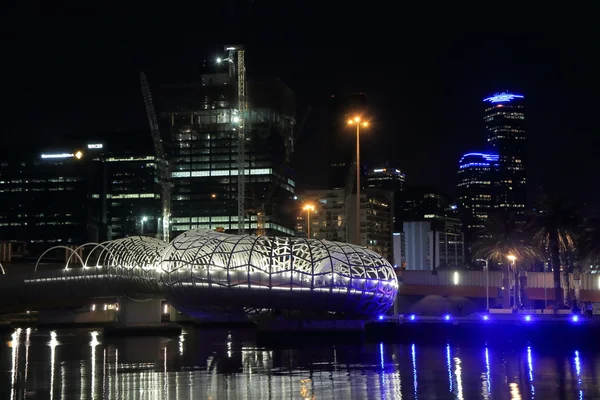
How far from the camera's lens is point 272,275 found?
2450 inches

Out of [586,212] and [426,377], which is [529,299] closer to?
[586,212]

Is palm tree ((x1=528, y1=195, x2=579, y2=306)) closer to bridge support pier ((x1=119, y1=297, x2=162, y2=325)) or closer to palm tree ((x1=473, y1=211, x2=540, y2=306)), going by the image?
palm tree ((x1=473, y1=211, x2=540, y2=306))

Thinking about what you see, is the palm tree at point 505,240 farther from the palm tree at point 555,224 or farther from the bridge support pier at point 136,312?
the bridge support pier at point 136,312

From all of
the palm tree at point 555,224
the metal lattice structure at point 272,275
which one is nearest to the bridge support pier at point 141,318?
the metal lattice structure at point 272,275

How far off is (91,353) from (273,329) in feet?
51.9

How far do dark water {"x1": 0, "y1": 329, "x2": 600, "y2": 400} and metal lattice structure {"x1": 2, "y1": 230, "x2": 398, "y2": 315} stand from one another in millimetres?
3834

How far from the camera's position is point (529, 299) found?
96.8m

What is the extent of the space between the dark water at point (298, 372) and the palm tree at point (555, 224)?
21637 mm

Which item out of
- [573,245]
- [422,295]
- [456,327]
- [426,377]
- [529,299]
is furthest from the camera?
[422,295]

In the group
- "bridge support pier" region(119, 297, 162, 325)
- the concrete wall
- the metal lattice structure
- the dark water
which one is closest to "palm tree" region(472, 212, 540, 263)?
the metal lattice structure

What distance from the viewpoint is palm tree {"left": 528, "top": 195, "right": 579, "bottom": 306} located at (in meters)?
77.5

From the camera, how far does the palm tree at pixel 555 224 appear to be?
3051 inches

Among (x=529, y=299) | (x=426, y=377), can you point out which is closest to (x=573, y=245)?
(x=529, y=299)

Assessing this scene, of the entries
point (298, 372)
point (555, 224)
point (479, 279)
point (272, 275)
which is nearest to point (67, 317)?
point (272, 275)
